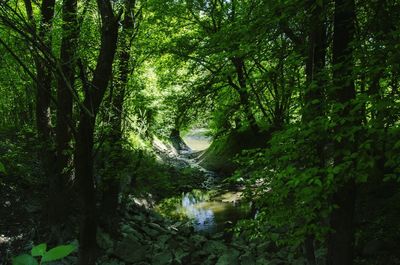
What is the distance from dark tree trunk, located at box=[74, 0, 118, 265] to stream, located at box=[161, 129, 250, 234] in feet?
18.9

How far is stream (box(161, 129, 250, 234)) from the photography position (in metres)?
13.6

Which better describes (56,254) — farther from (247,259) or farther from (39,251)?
(247,259)

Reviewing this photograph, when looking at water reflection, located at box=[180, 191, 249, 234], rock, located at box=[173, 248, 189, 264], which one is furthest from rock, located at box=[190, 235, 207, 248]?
water reflection, located at box=[180, 191, 249, 234]

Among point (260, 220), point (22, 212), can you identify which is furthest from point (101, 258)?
point (260, 220)

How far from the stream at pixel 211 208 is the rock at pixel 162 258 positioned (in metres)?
2.87

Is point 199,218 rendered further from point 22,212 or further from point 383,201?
point 383,201

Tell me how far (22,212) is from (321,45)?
7555 mm

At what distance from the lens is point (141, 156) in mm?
10094

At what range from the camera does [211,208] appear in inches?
631

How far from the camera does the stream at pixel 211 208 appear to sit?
13.6m

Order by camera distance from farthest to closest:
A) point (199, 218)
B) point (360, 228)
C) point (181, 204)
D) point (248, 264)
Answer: point (181, 204) → point (199, 218) → point (248, 264) → point (360, 228)

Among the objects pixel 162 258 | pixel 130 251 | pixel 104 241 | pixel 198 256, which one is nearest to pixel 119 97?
pixel 104 241

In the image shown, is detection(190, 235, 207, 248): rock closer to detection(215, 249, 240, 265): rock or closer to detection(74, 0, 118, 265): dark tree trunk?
detection(215, 249, 240, 265): rock

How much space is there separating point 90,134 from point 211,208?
10.3 m
